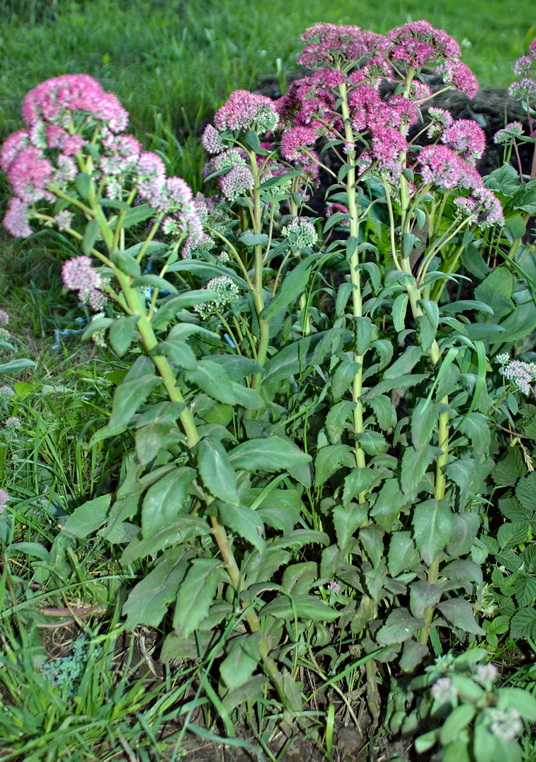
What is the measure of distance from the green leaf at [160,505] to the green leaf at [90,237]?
49 cm

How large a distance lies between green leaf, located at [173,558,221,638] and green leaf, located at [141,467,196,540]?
0.58 ft

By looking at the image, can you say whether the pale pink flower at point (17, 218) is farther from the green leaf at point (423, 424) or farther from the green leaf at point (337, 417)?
the green leaf at point (423, 424)

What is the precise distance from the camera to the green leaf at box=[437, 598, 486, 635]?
161cm

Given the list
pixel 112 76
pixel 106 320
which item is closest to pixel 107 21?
pixel 112 76

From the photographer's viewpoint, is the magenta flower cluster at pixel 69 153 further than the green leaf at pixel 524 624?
No

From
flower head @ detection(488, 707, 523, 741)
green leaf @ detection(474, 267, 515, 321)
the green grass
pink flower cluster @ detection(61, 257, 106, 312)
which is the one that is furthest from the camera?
the green grass

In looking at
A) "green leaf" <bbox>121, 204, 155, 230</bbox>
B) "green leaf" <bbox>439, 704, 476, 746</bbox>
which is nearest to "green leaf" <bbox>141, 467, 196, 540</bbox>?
"green leaf" <bbox>121, 204, 155, 230</bbox>

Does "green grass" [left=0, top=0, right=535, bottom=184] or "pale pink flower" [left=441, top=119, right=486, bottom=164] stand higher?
"pale pink flower" [left=441, top=119, right=486, bottom=164]

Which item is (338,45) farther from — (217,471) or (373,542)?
(373,542)

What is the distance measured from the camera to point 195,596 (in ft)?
4.68

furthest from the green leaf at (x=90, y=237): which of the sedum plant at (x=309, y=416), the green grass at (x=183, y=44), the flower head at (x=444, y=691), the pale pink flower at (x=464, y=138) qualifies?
the green grass at (x=183, y=44)

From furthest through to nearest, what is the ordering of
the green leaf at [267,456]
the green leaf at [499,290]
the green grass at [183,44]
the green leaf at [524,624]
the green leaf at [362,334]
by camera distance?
the green grass at [183,44]
the green leaf at [499,290]
the green leaf at [524,624]
the green leaf at [362,334]
the green leaf at [267,456]

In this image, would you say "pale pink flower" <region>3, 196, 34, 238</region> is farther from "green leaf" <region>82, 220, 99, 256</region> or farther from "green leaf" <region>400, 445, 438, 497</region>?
"green leaf" <region>400, 445, 438, 497</region>

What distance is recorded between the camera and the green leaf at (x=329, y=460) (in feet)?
5.35
